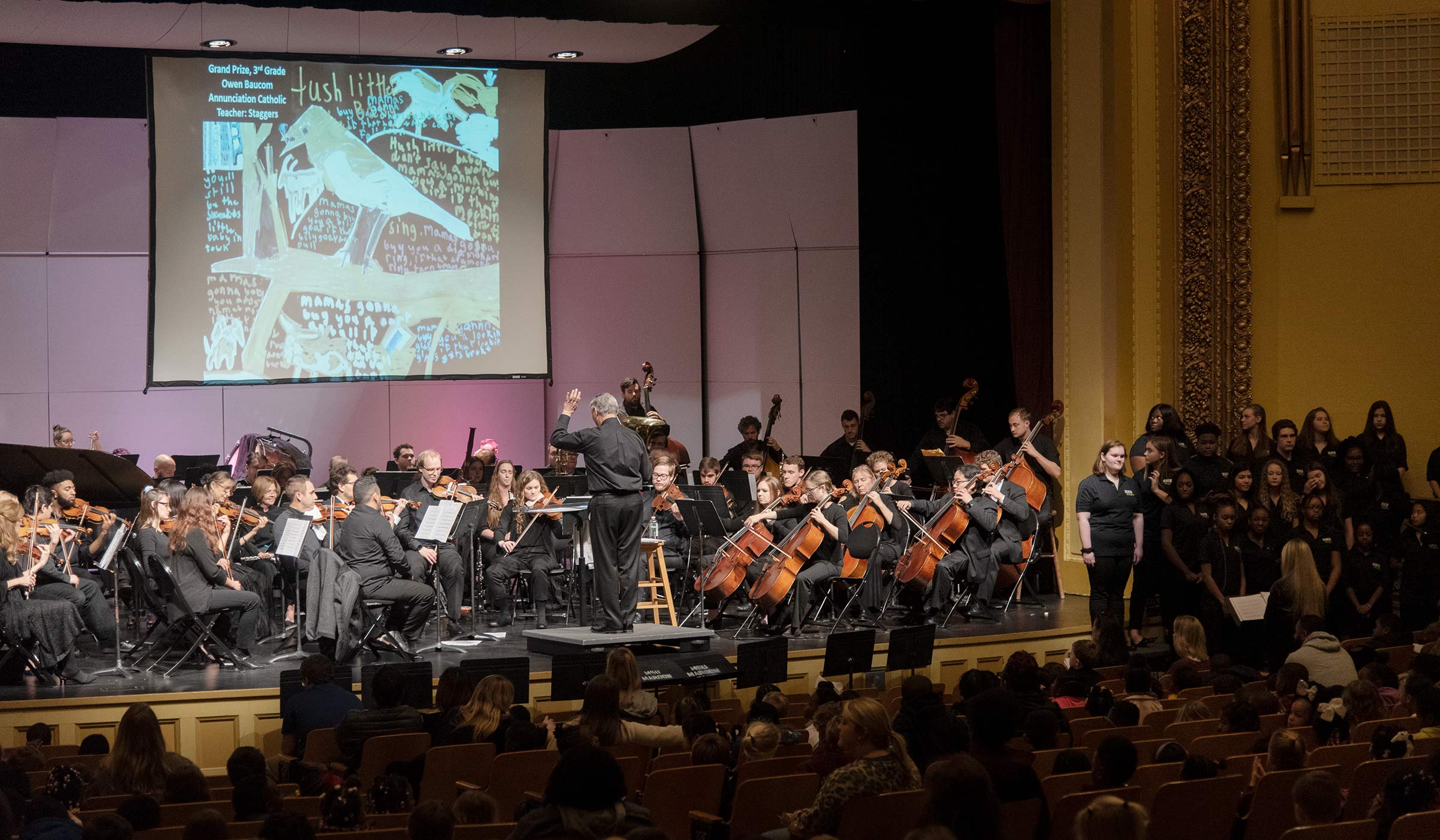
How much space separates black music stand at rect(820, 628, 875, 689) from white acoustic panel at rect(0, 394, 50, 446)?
32.2 ft

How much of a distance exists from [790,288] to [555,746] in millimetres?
9762

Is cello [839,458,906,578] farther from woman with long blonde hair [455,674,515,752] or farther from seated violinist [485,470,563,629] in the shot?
woman with long blonde hair [455,674,515,752]

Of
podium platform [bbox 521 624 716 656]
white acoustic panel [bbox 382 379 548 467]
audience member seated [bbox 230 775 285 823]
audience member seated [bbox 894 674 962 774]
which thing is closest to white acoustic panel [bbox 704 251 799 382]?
white acoustic panel [bbox 382 379 548 467]

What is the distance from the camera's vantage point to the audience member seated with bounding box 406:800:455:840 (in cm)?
371

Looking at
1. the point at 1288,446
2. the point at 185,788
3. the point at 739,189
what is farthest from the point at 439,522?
the point at 739,189

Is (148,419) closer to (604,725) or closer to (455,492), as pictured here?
(455,492)

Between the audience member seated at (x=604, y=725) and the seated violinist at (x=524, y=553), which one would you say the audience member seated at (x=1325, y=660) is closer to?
the audience member seated at (x=604, y=725)

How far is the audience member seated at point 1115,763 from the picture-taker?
443 centimetres

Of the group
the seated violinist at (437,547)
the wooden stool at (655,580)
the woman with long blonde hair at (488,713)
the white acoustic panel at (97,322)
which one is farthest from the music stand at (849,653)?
the white acoustic panel at (97,322)

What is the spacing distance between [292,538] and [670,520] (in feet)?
9.59

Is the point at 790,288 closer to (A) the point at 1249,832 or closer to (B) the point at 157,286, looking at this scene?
(B) the point at 157,286

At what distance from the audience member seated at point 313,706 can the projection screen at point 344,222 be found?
20.8 feet

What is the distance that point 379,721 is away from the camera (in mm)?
6082

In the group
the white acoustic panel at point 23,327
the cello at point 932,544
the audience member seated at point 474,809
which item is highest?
the white acoustic panel at point 23,327
